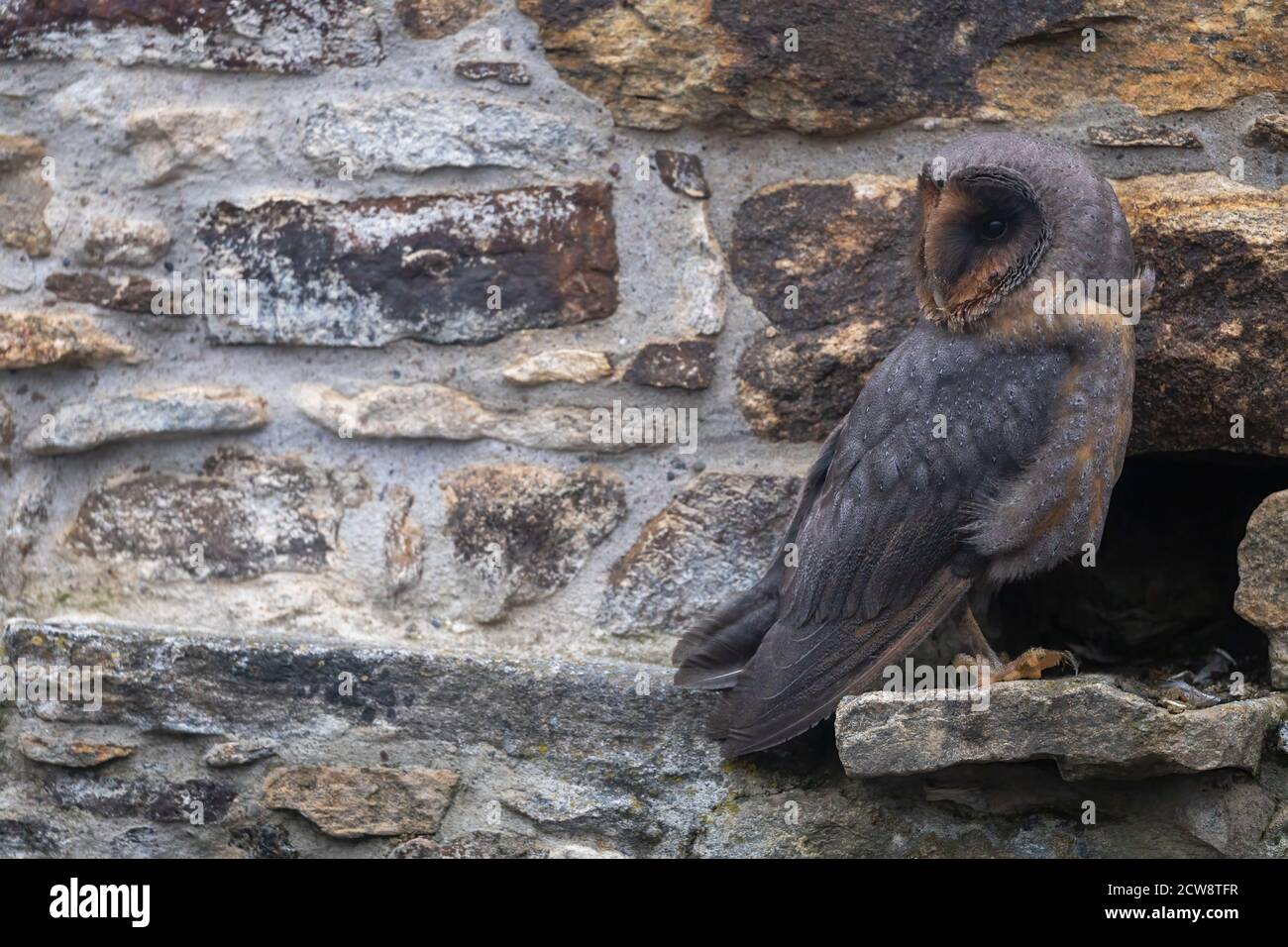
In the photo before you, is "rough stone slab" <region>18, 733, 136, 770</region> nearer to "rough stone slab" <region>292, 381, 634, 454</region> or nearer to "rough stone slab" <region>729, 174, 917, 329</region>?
"rough stone slab" <region>292, 381, 634, 454</region>

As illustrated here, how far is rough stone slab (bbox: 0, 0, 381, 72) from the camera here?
7.94ft

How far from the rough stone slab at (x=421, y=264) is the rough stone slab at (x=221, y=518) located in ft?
0.75

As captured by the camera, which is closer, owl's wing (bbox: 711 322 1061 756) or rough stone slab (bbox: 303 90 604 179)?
owl's wing (bbox: 711 322 1061 756)

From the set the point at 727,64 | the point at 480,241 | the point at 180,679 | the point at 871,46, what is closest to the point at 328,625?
the point at 180,679

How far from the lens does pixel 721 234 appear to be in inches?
93.7

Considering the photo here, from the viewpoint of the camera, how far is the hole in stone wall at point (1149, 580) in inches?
97.1

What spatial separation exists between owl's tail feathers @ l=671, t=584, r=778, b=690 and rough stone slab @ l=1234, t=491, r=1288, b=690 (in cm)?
66

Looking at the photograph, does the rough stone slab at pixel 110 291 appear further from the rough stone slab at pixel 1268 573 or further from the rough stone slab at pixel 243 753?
the rough stone slab at pixel 1268 573

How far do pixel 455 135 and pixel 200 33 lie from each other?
468 millimetres

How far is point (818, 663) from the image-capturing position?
207 centimetres

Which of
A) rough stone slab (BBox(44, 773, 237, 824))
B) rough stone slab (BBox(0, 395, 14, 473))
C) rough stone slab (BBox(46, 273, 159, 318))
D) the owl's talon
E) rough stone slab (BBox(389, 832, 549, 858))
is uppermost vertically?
rough stone slab (BBox(46, 273, 159, 318))

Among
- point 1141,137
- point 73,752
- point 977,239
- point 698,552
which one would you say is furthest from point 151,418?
point 1141,137

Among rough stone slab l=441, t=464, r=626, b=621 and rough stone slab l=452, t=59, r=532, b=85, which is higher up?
rough stone slab l=452, t=59, r=532, b=85

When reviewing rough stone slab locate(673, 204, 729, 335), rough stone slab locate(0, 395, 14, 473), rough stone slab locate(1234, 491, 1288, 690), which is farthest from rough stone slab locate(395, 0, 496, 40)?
rough stone slab locate(1234, 491, 1288, 690)
